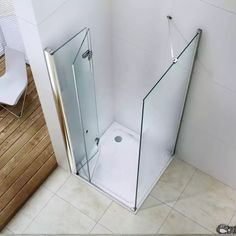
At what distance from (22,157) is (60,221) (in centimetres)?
66

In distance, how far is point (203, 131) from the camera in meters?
2.77

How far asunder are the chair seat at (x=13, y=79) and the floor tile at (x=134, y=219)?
50.4 inches

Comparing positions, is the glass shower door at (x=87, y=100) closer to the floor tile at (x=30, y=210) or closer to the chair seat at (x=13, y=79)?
the floor tile at (x=30, y=210)

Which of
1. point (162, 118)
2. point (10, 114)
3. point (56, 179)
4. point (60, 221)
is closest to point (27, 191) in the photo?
point (56, 179)

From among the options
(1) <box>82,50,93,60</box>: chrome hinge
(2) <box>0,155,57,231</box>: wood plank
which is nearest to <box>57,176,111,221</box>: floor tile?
(2) <box>0,155,57,231</box>: wood plank

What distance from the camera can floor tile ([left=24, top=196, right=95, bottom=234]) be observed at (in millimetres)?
2816

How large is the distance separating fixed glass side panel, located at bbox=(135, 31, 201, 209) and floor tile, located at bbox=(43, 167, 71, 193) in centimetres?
65

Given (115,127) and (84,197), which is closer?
(84,197)

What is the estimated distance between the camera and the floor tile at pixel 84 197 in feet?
9.55

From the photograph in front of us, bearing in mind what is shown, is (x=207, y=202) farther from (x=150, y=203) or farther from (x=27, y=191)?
(x=27, y=191)

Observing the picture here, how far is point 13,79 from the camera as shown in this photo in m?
3.41

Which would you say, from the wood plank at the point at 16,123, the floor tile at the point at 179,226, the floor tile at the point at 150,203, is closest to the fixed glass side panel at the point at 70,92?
the floor tile at the point at 150,203

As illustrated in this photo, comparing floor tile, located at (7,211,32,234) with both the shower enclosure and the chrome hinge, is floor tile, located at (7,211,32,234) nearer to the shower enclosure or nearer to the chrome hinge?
the shower enclosure

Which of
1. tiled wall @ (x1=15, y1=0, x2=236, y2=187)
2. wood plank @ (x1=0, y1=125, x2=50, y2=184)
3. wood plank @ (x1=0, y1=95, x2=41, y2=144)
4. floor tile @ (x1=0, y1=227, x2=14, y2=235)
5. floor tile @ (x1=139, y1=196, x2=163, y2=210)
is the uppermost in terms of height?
tiled wall @ (x1=15, y1=0, x2=236, y2=187)
